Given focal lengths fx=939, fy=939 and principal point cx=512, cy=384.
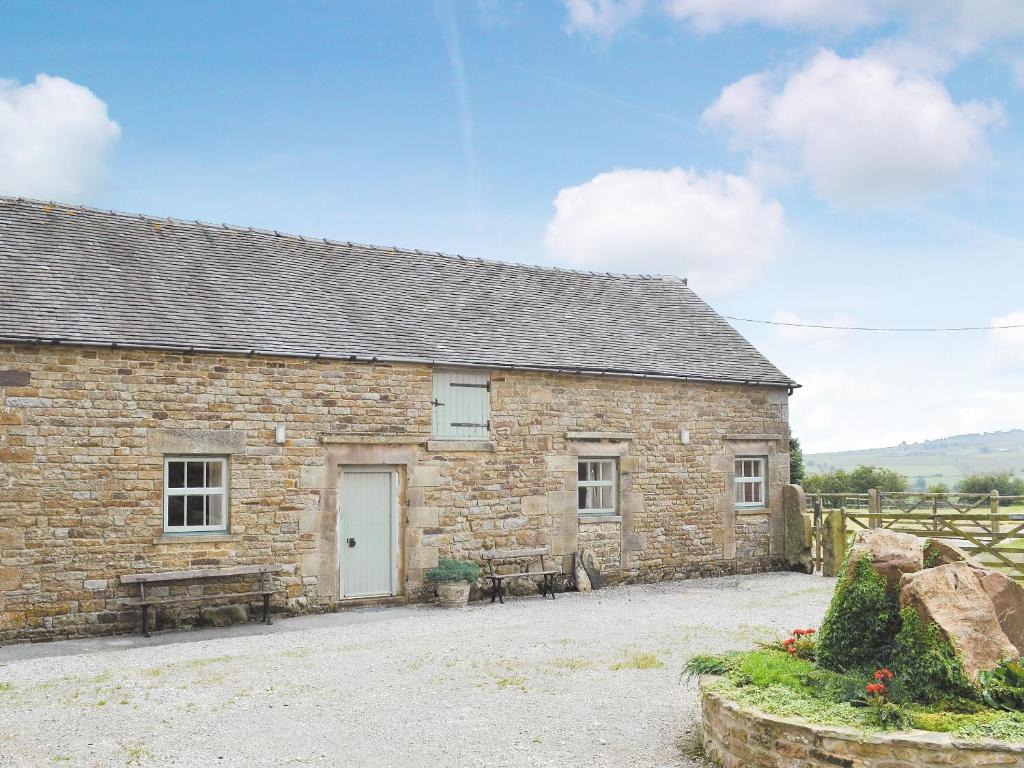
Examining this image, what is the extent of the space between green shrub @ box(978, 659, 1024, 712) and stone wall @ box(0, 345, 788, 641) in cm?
929

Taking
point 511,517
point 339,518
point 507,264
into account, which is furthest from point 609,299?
point 339,518

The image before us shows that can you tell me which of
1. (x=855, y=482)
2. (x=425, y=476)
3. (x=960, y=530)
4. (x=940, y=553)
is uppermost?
(x=425, y=476)

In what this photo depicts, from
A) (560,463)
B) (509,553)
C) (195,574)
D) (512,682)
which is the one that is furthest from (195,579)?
(560,463)

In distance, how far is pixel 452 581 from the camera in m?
14.2

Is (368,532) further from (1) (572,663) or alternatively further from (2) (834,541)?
(2) (834,541)

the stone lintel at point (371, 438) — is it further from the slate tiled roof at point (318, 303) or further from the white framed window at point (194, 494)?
the white framed window at point (194, 494)

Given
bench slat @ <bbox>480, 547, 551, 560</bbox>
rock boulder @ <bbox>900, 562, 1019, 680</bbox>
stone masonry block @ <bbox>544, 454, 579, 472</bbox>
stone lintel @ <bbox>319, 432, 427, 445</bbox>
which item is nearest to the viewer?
rock boulder @ <bbox>900, 562, 1019, 680</bbox>

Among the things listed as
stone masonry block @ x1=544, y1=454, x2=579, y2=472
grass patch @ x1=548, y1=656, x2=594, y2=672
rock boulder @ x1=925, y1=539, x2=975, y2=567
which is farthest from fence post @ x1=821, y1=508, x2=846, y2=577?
rock boulder @ x1=925, y1=539, x2=975, y2=567

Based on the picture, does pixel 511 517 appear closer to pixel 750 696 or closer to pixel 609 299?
pixel 609 299

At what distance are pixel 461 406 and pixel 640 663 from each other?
6.11 metres

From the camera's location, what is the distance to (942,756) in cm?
568

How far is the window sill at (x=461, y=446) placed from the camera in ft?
48.1

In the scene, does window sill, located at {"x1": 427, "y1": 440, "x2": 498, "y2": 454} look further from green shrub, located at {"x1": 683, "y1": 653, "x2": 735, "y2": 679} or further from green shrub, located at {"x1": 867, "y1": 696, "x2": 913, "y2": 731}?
green shrub, located at {"x1": 867, "y1": 696, "x2": 913, "y2": 731}

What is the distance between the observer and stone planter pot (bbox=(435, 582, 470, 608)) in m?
14.2
